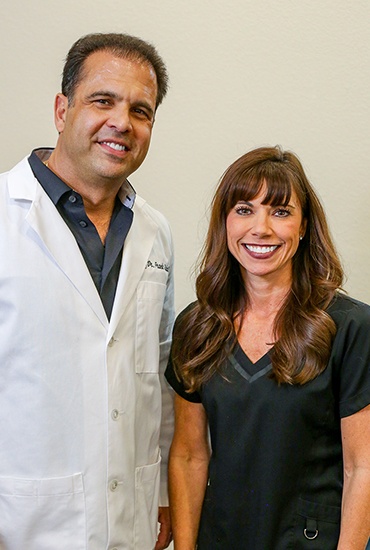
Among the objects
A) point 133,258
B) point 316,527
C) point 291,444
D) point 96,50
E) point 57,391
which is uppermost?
point 96,50

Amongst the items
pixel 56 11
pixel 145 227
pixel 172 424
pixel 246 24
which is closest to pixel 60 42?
pixel 56 11

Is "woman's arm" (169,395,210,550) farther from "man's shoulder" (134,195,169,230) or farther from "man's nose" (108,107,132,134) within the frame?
"man's nose" (108,107,132,134)

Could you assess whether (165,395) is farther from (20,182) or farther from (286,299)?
(20,182)

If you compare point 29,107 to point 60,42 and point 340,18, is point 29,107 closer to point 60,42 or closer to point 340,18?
point 60,42

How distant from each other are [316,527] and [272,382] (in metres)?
0.30

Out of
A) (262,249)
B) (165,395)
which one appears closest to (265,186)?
(262,249)

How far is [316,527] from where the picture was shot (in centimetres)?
149

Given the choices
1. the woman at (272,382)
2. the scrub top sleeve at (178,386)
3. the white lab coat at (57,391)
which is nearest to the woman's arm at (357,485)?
the woman at (272,382)

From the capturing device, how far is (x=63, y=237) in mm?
1475

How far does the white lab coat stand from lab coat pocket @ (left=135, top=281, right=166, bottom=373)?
0.03 m

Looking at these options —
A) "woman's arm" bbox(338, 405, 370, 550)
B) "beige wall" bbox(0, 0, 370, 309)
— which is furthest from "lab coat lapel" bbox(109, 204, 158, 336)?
"woman's arm" bbox(338, 405, 370, 550)

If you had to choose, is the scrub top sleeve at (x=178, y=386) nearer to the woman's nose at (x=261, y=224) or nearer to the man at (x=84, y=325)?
the man at (x=84, y=325)

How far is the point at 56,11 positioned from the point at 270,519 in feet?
4.72

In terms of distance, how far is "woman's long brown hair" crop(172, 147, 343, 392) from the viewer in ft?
4.91
